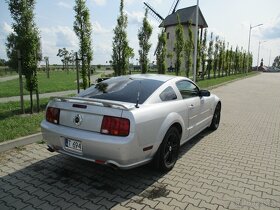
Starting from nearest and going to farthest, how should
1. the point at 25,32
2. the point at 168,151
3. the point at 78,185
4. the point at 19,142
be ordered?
1. the point at 78,185
2. the point at 168,151
3. the point at 19,142
4. the point at 25,32

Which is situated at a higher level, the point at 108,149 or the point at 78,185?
the point at 108,149

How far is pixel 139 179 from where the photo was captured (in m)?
3.99

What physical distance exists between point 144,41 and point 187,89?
11734 millimetres

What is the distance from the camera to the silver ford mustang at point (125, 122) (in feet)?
11.0

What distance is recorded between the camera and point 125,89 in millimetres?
4312

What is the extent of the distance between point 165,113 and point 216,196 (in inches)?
54.0

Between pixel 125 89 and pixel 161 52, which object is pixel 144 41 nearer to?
pixel 161 52

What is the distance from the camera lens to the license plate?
11.7 ft

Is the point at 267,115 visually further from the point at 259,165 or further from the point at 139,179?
the point at 139,179

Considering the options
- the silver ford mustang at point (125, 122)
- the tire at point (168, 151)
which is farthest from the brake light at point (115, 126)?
the tire at point (168, 151)

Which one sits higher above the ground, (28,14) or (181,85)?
(28,14)

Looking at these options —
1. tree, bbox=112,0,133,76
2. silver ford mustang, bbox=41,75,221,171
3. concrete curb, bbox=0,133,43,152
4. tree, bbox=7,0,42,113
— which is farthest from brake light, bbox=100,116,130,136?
tree, bbox=112,0,133,76

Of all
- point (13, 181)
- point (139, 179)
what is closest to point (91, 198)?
point (139, 179)

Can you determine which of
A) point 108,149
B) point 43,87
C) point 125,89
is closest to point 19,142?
point 125,89
